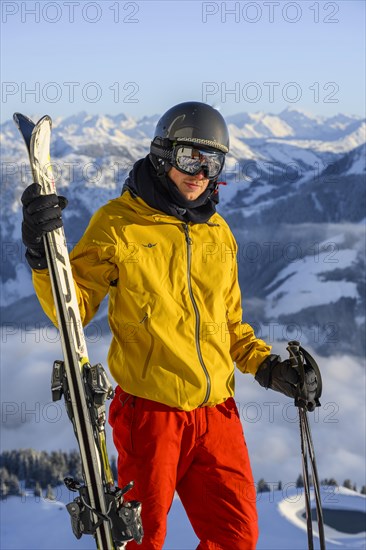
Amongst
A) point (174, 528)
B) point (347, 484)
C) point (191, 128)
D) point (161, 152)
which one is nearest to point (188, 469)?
point (161, 152)

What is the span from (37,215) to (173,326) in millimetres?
856

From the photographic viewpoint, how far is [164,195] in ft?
13.2

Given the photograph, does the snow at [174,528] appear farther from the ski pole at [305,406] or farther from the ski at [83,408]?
the ski at [83,408]

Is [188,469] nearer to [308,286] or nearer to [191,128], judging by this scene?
[191,128]

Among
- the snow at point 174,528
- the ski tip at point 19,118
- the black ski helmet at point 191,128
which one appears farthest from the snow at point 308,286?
the ski tip at point 19,118

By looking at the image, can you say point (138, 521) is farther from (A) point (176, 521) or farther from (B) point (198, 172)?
(A) point (176, 521)

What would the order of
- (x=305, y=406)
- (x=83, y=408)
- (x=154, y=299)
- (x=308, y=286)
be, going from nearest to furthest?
(x=83, y=408), (x=154, y=299), (x=305, y=406), (x=308, y=286)

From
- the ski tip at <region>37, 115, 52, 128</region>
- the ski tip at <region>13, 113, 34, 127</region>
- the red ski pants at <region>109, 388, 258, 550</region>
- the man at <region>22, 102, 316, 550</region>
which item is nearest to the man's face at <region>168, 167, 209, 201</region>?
the man at <region>22, 102, 316, 550</region>

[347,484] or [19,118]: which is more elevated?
[19,118]

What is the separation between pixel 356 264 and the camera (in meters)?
174

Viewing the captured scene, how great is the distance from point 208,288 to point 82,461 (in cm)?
103

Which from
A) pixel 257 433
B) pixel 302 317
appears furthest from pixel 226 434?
pixel 302 317

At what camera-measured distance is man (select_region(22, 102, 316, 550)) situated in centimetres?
380

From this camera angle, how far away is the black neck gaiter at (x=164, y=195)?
396 centimetres
